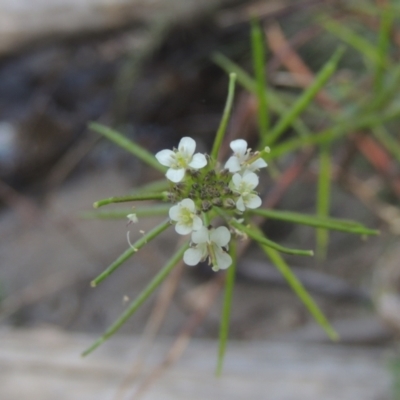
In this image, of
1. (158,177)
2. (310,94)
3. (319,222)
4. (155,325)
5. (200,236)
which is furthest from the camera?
(158,177)

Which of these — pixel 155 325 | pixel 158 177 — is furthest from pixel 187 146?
pixel 158 177

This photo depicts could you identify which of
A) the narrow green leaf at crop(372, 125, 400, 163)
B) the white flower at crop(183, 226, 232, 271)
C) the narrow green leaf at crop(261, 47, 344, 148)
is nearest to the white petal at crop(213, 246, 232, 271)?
the white flower at crop(183, 226, 232, 271)

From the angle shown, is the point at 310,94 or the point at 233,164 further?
the point at 310,94

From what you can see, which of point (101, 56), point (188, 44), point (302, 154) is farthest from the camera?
point (101, 56)

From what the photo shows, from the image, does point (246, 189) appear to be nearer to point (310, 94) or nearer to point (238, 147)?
point (238, 147)

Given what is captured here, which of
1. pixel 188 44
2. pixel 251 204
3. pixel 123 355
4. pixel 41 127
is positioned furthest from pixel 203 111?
pixel 251 204

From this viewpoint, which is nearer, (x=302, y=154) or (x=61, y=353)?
(x=302, y=154)

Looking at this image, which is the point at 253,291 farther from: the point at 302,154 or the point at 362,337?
the point at 302,154

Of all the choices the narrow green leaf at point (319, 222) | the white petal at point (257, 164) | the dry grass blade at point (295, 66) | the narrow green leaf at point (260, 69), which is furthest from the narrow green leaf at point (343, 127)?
the white petal at point (257, 164)
